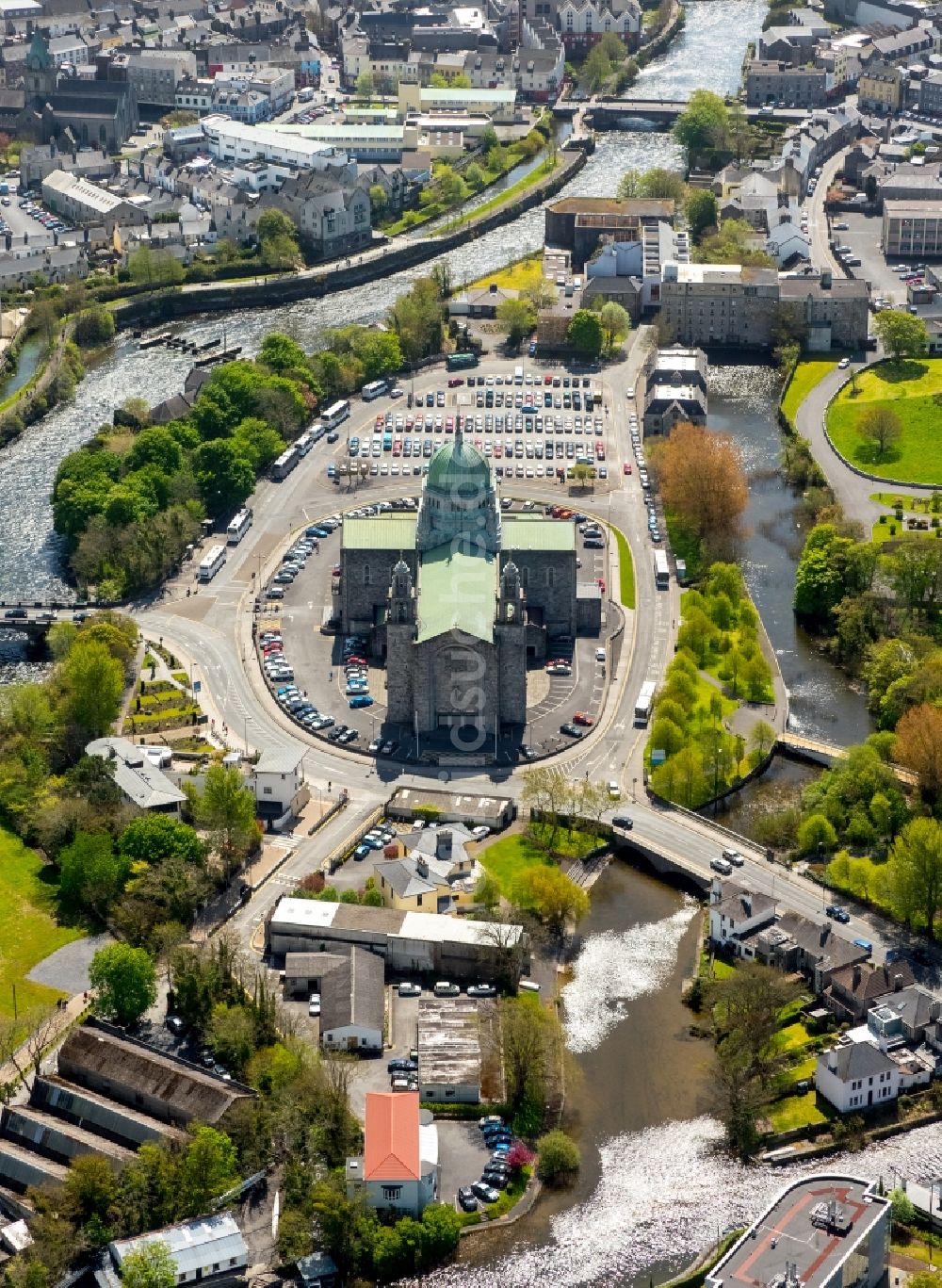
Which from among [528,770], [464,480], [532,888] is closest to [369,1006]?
[532,888]

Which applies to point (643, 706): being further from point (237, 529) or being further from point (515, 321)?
point (515, 321)

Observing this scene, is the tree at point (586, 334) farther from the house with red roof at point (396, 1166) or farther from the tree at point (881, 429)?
the house with red roof at point (396, 1166)

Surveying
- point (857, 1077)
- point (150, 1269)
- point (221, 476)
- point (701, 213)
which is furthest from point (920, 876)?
point (701, 213)

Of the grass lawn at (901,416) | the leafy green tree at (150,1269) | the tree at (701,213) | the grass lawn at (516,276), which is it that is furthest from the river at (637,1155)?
the tree at (701,213)

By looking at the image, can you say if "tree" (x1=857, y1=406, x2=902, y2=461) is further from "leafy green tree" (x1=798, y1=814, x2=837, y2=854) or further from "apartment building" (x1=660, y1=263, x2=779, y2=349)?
"leafy green tree" (x1=798, y1=814, x2=837, y2=854)

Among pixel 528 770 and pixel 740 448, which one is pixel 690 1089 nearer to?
pixel 528 770

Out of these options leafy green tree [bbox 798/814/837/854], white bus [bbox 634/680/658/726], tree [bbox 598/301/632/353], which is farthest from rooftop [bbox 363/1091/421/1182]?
tree [bbox 598/301/632/353]

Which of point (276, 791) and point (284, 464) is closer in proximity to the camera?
point (276, 791)
